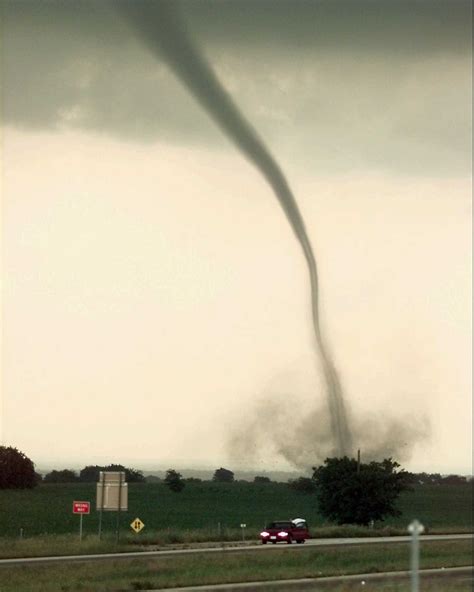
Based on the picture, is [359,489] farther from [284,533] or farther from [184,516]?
[184,516]

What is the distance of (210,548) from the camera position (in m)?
75.2

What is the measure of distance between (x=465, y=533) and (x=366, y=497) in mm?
10276

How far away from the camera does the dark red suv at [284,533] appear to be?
84.8 m

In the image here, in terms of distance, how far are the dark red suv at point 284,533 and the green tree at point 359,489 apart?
23904 millimetres

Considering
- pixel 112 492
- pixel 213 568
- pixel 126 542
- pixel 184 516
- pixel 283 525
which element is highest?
pixel 112 492

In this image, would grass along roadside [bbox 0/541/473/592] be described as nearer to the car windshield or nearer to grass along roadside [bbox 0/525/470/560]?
grass along roadside [bbox 0/525/470/560]

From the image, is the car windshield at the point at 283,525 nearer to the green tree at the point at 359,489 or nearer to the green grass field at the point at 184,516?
the green grass field at the point at 184,516

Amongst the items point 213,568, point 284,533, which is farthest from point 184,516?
point 213,568

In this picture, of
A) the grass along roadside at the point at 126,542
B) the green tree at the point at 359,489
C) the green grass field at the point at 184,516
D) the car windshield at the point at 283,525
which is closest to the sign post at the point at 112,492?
the grass along roadside at the point at 126,542

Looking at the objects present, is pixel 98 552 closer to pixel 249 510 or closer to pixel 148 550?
pixel 148 550

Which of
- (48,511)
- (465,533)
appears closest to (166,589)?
(465,533)

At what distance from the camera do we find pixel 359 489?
363 feet

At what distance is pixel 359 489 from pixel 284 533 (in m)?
26.9

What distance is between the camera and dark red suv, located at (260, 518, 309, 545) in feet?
278
